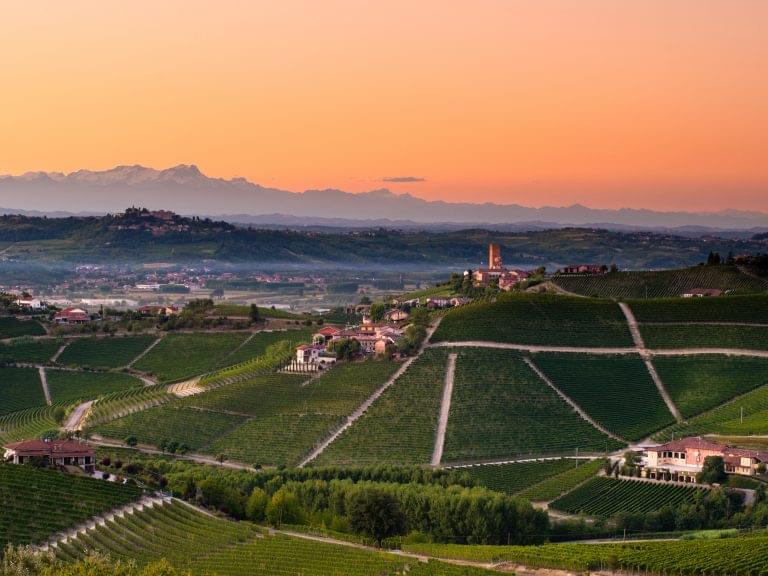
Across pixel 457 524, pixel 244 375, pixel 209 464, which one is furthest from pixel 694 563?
pixel 244 375

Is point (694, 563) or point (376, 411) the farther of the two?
point (376, 411)

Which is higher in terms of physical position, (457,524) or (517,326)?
(517,326)

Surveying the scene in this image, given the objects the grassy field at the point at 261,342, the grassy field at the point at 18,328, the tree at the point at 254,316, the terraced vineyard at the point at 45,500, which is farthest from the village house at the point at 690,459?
the grassy field at the point at 18,328

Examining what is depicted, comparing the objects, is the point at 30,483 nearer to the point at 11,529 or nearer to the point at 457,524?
the point at 11,529

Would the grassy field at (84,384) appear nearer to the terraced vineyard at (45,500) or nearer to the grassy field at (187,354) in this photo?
the grassy field at (187,354)

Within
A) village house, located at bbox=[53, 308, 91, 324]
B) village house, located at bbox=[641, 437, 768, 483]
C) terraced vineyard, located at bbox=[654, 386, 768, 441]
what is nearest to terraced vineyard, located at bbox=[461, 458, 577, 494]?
village house, located at bbox=[641, 437, 768, 483]

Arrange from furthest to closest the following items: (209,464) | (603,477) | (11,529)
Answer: (209,464)
(603,477)
(11,529)

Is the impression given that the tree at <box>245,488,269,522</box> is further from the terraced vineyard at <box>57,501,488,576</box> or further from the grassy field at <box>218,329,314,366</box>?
the grassy field at <box>218,329,314,366</box>
